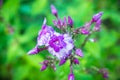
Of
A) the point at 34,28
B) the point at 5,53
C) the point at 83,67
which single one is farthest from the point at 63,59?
the point at 5,53

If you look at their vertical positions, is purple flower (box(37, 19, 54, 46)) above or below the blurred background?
below

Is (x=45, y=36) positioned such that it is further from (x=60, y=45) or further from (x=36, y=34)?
(x=36, y=34)

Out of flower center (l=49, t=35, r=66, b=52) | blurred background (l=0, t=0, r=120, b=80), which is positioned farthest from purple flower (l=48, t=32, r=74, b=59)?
blurred background (l=0, t=0, r=120, b=80)

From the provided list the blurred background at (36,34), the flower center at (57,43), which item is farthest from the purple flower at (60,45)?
the blurred background at (36,34)

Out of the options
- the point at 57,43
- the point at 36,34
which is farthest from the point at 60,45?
the point at 36,34

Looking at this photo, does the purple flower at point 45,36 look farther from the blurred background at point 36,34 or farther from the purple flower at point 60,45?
the blurred background at point 36,34

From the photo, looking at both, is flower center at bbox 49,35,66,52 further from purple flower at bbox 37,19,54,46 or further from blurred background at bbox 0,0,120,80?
blurred background at bbox 0,0,120,80

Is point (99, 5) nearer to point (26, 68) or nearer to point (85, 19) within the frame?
point (85, 19)
